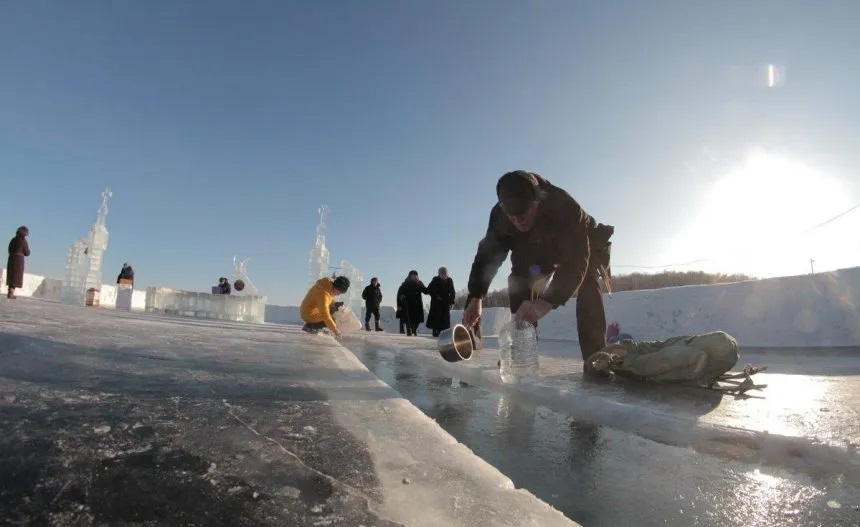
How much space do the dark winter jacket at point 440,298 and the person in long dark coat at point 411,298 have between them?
1.10 m

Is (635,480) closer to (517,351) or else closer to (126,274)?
(517,351)

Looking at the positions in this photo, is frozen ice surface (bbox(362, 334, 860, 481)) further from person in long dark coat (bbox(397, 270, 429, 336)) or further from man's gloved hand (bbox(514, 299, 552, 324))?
person in long dark coat (bbox(397, 270, 429, 336))

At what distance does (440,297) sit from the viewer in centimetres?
1141

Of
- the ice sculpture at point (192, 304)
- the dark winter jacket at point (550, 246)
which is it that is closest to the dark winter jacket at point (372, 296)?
the ice sculpture at point (192, 304)

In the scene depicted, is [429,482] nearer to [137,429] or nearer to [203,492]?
[203,492]

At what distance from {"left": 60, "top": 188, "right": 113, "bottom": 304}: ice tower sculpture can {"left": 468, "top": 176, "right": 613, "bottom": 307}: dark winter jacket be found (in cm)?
1862

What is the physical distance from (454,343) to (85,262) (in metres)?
19.3

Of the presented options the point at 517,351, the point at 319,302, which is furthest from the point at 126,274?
the point at 517,351

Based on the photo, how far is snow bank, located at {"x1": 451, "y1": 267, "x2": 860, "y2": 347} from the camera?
25.3ft

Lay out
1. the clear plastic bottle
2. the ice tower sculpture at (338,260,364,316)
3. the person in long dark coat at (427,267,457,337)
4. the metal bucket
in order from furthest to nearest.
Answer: the ice tower sculpture at (338,260,364,316) < the person in long dark coat at (427,267,457,337) < the clear plastic bottle < the metal bucket

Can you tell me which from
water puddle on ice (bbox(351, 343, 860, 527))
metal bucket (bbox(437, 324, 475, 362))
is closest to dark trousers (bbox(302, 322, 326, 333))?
metal bucket (bbox(437, 324, 475, 362))

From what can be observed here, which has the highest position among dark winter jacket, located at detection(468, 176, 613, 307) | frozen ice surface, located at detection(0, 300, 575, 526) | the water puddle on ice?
dark winter jacket, located at detection(468, 176, 613, 307)

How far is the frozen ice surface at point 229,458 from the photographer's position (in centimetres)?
79

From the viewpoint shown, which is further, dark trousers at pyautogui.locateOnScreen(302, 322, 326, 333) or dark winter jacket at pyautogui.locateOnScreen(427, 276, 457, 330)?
dark winter jacket at pyautogui.locateOnScreen(427, 276, 457, 330)
